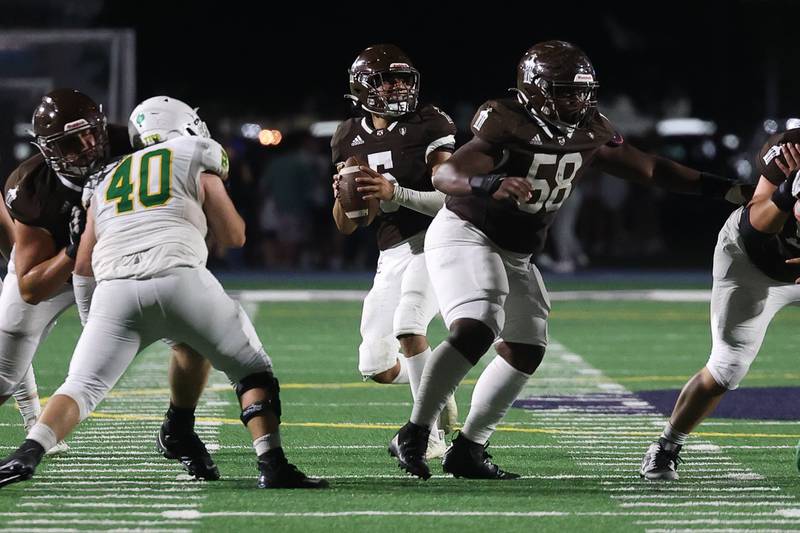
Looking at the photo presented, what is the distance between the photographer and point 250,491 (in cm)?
599

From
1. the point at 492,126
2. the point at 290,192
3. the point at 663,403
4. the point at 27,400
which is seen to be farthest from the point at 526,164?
the point at 290,192

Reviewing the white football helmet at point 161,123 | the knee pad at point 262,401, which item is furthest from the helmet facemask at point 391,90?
the knee pad at point 262,401

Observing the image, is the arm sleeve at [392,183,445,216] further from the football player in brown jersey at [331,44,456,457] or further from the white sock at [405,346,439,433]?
the white sock at [405,346,439,433]

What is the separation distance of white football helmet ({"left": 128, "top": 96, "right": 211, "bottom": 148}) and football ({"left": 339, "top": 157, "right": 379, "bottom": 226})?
76 cm

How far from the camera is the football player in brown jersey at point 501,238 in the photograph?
618 cm

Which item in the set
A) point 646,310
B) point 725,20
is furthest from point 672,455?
point 725,20

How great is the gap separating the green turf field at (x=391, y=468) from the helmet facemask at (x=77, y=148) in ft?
3.90

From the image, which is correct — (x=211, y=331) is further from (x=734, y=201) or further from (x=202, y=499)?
(x=734, y=201)

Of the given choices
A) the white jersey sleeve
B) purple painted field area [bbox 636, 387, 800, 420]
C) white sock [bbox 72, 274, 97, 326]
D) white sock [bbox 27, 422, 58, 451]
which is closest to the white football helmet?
the white jersey sleeve

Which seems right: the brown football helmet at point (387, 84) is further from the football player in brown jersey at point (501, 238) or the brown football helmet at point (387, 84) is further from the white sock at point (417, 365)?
the white sock at point (417, 365)

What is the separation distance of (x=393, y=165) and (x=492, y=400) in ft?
4.50

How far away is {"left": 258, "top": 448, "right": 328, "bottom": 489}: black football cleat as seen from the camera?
235 inches

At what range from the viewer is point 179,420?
6.41 meters

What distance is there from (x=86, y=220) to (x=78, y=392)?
0.72 metres
